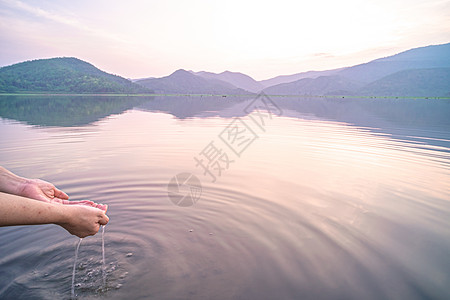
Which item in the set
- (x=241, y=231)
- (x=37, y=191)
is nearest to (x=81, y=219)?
(x=37, y=191)

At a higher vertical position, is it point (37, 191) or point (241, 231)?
point (37, 191)

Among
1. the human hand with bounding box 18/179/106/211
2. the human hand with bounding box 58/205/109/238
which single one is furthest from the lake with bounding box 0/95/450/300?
the human hand with bounding box 18/179/106/211

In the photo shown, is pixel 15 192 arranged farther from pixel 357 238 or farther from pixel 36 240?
pixel 357 238

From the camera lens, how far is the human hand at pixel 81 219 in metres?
2.99

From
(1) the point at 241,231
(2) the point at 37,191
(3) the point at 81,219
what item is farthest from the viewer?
(1) the point at 241,231

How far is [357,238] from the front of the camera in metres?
5.75

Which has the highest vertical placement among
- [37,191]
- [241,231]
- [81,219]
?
[37,191]

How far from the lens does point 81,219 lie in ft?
10.2

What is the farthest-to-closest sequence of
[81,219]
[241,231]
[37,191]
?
[241,231] → [37,191] → [81,219]

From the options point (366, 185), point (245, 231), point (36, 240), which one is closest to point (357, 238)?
point (245, 231)

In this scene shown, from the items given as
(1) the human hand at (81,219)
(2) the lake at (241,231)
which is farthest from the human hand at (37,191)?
(2) the lake at (241,231)

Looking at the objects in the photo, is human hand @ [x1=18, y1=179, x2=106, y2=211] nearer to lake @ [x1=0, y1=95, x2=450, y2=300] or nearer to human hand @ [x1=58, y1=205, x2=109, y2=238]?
human hand @ [x1=58, y1=205, x2=109, y2=238]

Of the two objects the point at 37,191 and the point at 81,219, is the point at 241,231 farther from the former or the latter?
the point at 37,191

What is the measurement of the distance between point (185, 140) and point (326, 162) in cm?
940
